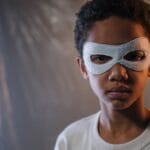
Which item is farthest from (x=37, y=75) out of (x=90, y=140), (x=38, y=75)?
(x=90, y=140)

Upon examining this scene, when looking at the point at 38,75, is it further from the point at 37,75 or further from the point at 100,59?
the point at 100,59

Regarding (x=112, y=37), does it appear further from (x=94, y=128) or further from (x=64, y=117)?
(x=64, y=117)

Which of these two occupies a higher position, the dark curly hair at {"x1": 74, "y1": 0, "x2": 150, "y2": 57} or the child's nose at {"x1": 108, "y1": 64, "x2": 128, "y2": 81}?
the dark curly hair at {"x1": 74, "y1": 0, "x2": 150, "y2": 57}

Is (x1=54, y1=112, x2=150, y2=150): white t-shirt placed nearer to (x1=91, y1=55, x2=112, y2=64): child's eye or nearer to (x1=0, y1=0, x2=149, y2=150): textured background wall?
(x1=91, y1=55, x2=112, y2=64): child's eye

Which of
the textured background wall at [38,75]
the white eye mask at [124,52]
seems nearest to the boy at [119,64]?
the white eye mask at [124,52]

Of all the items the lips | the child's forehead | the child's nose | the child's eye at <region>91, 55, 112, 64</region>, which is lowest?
the lips

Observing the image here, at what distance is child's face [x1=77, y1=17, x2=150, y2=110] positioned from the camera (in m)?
0.65

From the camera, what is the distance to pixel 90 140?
2.38ft

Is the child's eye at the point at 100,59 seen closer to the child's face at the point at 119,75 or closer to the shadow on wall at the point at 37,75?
the child's face at the point at 119,75

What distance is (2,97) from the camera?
1.29 metres

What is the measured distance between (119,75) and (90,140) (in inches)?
7.0

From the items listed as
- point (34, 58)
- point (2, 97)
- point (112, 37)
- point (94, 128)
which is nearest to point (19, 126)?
point (2, 97)

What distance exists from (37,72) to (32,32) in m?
0.16

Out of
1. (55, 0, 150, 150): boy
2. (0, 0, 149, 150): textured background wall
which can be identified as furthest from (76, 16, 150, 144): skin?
(0, 0, 149, 150): textured background wall
